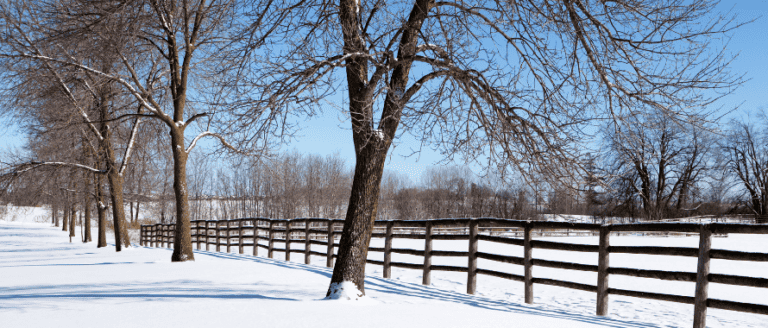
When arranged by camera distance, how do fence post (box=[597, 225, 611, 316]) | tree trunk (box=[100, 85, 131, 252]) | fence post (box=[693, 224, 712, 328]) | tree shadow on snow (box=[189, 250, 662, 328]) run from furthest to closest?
tree trunk (box=[100, 85, 131, 252])
fence post (box=[597, 225, 611, 316])
tree shadow on snow (box=[189, 250, 662, 328])
fence post (box=[693, 224, 712, 328])

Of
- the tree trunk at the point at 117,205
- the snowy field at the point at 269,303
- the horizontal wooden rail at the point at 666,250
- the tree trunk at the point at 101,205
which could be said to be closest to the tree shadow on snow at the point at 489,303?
the snowy field at the point at 269,303

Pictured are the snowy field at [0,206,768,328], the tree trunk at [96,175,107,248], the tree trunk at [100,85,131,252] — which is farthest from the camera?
the tree trunk at [96,175,107,248]

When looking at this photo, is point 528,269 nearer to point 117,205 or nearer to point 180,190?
point 180,190

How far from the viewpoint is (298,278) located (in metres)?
8.03

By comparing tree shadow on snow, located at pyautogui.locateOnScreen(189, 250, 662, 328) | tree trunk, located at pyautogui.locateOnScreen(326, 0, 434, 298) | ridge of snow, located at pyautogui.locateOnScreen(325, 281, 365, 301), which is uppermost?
tree trunk, located at pyautogui.locateOnScreen(326, 0, 434, 298)

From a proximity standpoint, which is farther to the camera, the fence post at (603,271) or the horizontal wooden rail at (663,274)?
the fence post at (603,271)

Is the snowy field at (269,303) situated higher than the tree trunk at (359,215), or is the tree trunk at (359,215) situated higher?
the tree trunk at (359,215)

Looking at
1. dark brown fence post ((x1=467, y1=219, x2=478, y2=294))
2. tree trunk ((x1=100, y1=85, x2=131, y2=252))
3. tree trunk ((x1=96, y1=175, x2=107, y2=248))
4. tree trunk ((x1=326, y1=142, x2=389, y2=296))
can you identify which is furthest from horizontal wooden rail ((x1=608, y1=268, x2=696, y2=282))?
tree trunk ((x1=96, y1=175, x2=107, y2=248))

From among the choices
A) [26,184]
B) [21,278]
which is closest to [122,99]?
[26,184]

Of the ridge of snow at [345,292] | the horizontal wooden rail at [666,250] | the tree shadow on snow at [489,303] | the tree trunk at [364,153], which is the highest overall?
the tree trunk at [364,153]

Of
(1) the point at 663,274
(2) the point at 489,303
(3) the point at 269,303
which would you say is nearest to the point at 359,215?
(3) the point at 269,303

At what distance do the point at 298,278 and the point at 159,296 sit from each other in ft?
7.33

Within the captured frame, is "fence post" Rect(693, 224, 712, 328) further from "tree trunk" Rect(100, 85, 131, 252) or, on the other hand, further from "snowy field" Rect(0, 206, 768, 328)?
"tree trunk" Rect(100, 85, 131, 252)

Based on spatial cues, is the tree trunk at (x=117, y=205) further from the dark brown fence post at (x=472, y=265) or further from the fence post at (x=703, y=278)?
the fence post at (x=703, y=278)
